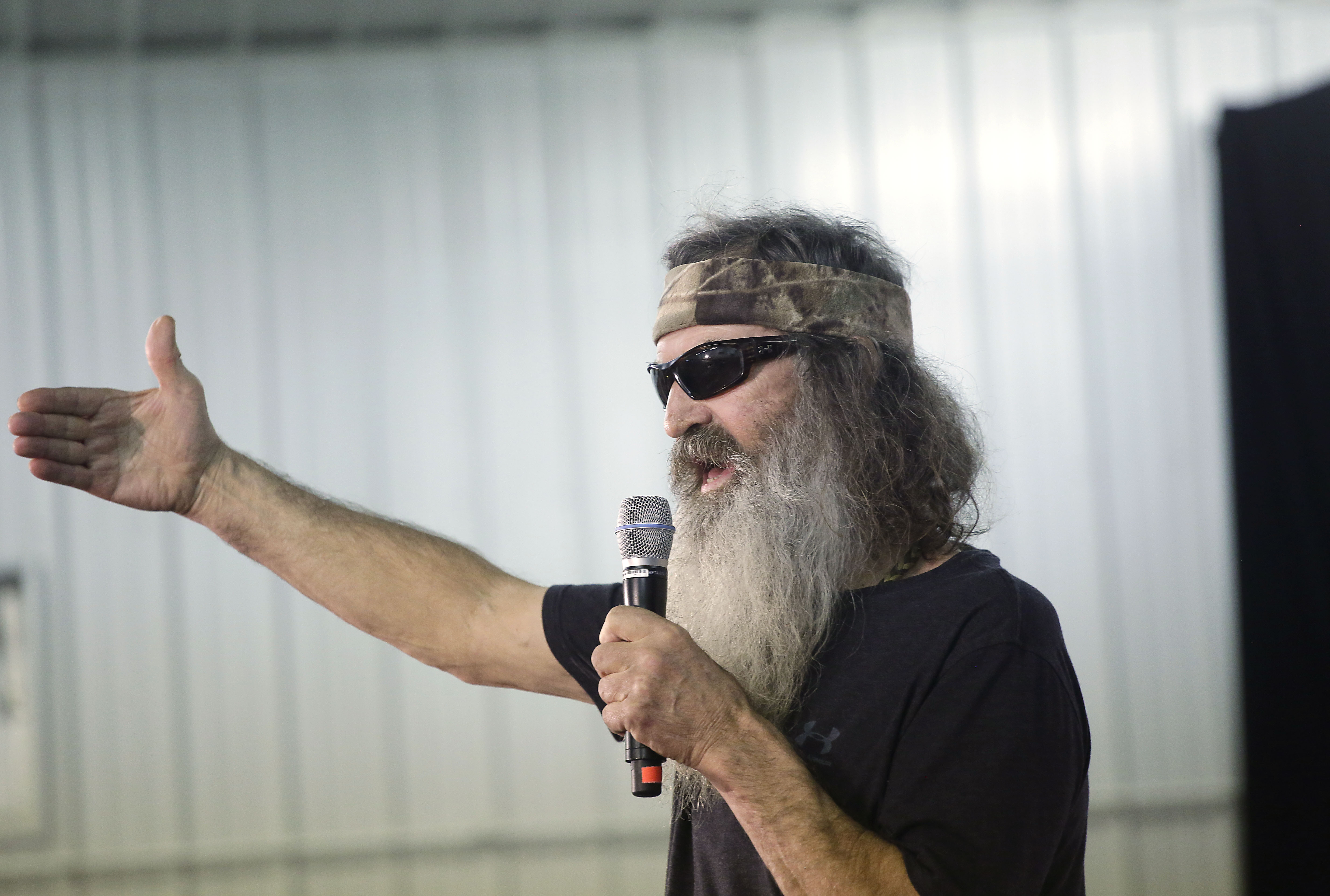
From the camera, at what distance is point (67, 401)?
140 cm

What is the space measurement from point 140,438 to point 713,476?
0.86 meters

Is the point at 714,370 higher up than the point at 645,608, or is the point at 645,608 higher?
the point at 714,370

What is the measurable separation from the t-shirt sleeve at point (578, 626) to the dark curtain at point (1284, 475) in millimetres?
2784

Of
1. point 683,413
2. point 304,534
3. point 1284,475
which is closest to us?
point 683,413

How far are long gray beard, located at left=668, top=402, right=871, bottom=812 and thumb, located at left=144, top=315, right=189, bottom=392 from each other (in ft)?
2.46

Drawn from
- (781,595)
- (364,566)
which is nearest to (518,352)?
(364,566)

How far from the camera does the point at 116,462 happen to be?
1.46m

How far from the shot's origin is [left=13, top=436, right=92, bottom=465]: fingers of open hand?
1367 millimetres

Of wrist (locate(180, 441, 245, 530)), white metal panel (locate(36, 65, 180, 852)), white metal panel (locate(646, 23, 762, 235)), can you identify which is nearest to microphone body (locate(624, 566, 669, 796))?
wrist (locate(180, 441, 245, 530))

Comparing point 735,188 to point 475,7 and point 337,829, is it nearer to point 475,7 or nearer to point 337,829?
point 475,7

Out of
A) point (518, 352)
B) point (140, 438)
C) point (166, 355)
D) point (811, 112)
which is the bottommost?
point (140, 438)

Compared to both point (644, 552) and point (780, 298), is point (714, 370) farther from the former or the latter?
point (644, 552)

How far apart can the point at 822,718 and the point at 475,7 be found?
124 inches

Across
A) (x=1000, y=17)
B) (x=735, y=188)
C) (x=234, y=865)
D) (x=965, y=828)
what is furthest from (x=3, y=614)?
(x=1000, y=17)
